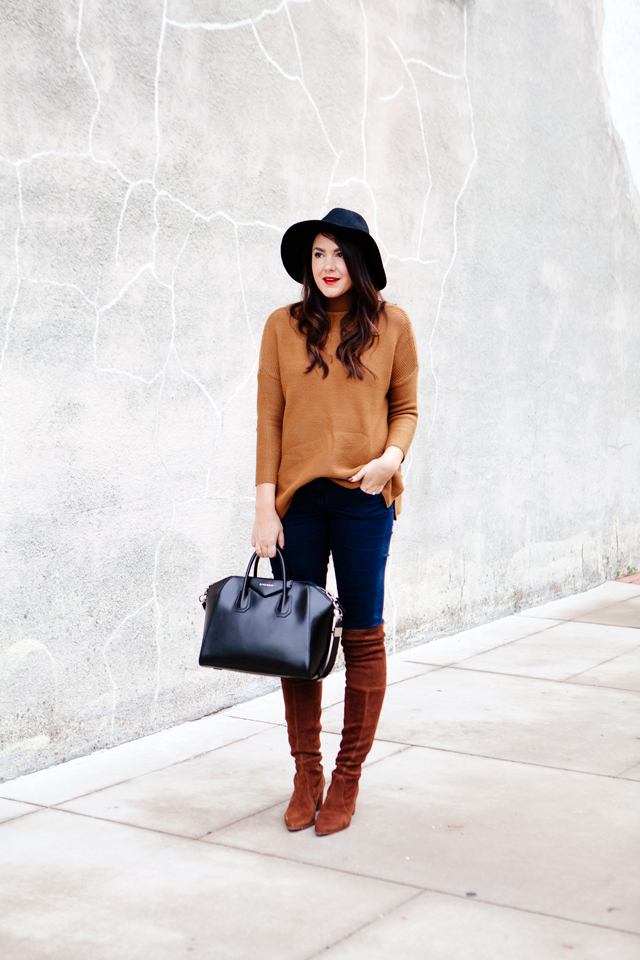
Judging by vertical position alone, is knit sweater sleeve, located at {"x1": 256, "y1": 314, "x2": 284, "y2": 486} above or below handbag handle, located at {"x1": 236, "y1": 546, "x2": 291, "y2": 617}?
above

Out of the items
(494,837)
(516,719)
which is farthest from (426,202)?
(494,837)

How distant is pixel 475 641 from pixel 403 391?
7.58ft

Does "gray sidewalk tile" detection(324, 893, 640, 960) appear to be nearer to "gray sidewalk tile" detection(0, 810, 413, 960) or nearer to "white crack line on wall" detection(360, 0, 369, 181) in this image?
"gray sidewalk tile" detection(0, 810, 413, 960)

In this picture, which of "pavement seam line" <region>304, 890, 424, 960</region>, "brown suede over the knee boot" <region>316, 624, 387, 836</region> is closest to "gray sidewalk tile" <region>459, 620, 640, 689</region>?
"brown suede over the knee boot" <region>316, 624, 387, 836</region>

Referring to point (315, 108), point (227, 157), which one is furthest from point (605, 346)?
point (227, 157)

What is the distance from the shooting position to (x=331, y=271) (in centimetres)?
234

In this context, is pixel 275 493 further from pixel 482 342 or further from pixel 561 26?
pixel 561 26

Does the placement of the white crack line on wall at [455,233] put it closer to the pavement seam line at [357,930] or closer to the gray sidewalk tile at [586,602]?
the gray sidewalk tile at [586,602]

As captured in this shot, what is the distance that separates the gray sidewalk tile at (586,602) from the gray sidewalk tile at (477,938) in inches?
125

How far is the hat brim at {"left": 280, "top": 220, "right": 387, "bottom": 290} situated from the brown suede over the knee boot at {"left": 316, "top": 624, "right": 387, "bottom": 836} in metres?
0.86

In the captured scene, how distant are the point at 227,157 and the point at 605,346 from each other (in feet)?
10.6

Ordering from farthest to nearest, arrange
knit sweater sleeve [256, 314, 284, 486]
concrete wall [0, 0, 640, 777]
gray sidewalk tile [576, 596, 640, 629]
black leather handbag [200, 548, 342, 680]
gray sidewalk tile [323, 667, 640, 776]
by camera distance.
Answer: gray sidewalk tile [576, 596, 640, 629]
gray sidewalk tile [323, 667, 640, 776]
concrete wall [0, 0, 640, 777]
knit sweater sleeve [256, 314, 284, 486]
black leather handbag [200, 548, 342, 680]

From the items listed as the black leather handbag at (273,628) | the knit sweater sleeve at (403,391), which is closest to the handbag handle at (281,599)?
the black leather handbag at (273,628)

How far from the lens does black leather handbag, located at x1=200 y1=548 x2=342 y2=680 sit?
2197mm
